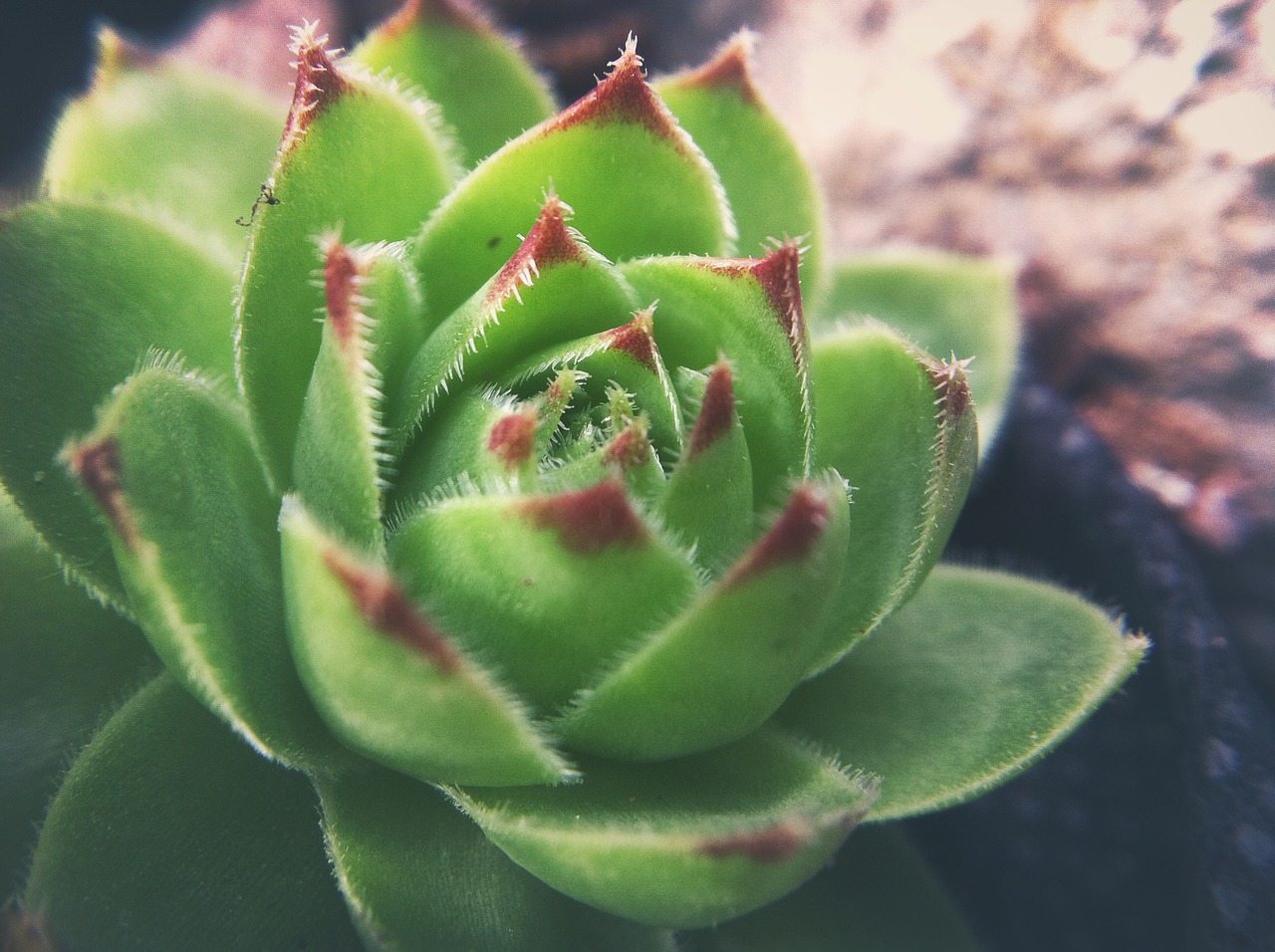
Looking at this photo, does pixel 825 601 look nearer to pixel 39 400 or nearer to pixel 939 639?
pixel 939 639

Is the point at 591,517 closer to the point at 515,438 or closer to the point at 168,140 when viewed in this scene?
the point at 515,438

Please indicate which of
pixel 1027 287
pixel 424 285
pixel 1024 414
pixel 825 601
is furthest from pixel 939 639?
pixel 1027 287

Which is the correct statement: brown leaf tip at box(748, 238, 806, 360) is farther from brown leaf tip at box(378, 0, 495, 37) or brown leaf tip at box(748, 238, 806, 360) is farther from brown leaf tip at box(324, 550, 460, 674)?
brown leaf tip at box(378, 0, 495, 37)

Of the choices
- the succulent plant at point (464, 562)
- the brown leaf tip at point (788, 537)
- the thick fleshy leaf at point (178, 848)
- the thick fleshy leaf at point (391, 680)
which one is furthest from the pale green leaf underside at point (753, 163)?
the thick fleshy leaf at point (178, 848)

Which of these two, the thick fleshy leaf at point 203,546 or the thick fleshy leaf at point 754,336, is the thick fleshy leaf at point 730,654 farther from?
the thick fleshy leaf at point 203,546

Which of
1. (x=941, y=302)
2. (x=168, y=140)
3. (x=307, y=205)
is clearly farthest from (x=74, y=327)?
(x=941, y=302)

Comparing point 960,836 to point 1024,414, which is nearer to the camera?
point 960,836

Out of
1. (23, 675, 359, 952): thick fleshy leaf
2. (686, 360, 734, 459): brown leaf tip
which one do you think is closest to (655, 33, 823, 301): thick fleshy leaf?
(686, 360, 734, 459): brown leaf tip

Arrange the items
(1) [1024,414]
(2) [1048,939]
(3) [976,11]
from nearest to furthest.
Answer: (2) [1048,939] → (1) [1024,414] → (3) [976,11]
